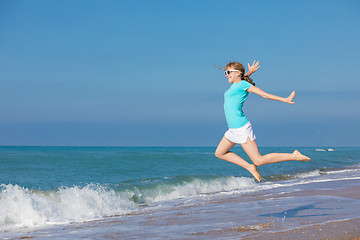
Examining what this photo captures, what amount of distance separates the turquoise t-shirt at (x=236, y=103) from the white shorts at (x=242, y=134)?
64 mm

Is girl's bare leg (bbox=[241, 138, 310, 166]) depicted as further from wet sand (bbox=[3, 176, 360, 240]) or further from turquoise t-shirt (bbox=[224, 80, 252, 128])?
wet sand (bbox=[3, 176, 360, 240])

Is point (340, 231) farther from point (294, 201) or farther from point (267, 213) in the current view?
point (294, 201)

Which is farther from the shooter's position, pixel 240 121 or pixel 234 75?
pixel 234 75

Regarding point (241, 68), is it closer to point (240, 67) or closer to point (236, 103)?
point (240, 67)

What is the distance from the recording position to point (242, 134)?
23.0 ft

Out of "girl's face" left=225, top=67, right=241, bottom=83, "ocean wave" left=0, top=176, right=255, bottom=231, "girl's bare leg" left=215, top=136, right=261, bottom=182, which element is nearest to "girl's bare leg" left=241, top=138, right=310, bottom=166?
"girl's bare leg" left=215, top=136, right=261, bottom=182

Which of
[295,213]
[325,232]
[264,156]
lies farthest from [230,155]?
[295,213]

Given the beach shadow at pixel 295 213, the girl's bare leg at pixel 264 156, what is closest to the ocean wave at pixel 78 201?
the beach shadow at pixel 295 213

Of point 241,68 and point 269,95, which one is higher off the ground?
point 241,68

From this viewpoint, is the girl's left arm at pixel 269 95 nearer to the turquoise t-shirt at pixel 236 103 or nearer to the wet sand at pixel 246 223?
the turquoise t-shirt at pixel 236 103

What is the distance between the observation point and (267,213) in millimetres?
8844

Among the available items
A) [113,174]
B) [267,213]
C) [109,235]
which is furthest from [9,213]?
[113,174]

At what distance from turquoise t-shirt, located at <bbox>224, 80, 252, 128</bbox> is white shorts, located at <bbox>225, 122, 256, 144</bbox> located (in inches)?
2.5

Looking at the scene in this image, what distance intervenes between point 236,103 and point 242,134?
1.64ft
